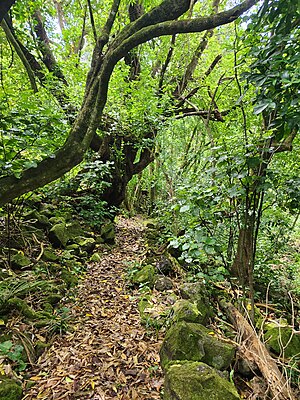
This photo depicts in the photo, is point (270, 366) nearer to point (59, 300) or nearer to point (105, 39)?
point (59, 300)

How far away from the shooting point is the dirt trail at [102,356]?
90.6 inches

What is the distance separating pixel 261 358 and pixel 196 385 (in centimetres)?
83

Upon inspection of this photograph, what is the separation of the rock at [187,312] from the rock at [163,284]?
1052mm

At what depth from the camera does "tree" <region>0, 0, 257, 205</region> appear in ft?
9.46

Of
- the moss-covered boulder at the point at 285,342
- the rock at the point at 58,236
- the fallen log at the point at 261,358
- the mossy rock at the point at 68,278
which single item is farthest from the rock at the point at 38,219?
the moss-covered boulder at the point at 285,342

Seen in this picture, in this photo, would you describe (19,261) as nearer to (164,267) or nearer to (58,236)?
(58,236)

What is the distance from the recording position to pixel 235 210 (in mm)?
2742

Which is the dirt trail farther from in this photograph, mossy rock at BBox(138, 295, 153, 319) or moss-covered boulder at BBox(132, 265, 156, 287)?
moss-covered boulder at BBox(132, 265, 156, 287)

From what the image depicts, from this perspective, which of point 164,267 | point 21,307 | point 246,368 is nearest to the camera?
point 246,368

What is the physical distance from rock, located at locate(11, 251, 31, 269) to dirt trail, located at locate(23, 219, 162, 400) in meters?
0.96

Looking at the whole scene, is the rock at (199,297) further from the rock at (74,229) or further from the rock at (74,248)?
the rock at (74,229)

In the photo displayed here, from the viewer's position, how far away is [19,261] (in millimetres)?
4000

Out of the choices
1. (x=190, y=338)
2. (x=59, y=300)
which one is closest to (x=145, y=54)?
(x=59, y=300)

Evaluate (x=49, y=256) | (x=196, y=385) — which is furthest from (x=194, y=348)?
(x=49, y=256)
